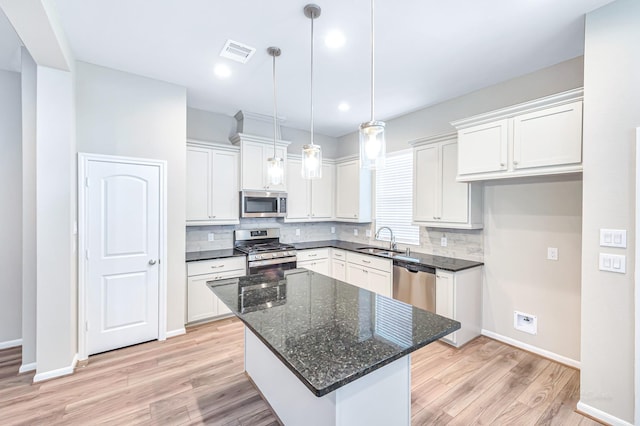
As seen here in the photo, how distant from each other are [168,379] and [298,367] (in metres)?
2.12

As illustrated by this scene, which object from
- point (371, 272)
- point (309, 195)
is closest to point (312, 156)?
point (371, 272)

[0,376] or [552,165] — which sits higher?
[552,165]

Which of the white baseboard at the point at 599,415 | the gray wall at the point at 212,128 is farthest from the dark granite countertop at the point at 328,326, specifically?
the gray wall at the point at 212,128

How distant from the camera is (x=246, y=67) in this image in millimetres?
2922

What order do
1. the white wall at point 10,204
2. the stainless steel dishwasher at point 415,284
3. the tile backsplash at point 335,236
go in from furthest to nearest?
the tile backsplash at point 335,236 < the stainless steel dishwasher at point 415,284 < the white wall at point 10,204

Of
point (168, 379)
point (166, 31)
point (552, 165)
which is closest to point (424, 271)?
point (552, 165)

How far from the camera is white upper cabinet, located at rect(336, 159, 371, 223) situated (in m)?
4.82

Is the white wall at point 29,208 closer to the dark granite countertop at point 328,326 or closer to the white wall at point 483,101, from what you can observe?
the dark granite countertop at point 328,326

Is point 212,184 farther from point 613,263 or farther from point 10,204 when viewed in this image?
point 613,263

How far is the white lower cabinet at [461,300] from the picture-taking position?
309 centimetres

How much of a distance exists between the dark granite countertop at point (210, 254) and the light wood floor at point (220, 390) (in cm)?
104

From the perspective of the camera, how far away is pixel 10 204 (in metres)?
3.08

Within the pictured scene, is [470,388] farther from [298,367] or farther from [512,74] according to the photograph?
[512,74]

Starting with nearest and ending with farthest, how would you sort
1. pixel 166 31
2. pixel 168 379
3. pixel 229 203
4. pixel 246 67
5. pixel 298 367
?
1. pixel 298 367
2. pixel 166 31
3. pixel 168 379
4. pixel 246 67
5. pixel 229 203
